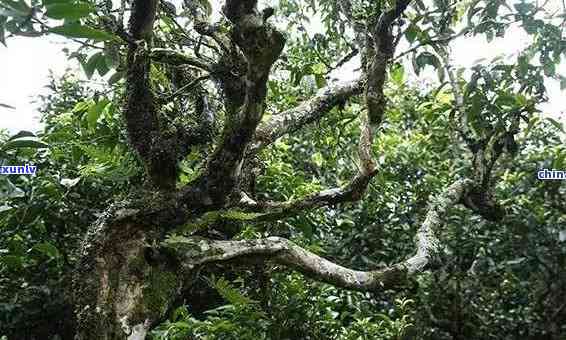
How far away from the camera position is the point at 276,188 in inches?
145

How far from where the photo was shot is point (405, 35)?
85.9 inches

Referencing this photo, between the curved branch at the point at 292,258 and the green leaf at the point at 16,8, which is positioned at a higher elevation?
the green leaf at the point at 16,8

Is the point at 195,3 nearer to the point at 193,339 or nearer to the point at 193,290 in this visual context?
the point at 193,339

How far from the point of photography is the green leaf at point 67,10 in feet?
4.00

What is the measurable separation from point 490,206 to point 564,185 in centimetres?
53

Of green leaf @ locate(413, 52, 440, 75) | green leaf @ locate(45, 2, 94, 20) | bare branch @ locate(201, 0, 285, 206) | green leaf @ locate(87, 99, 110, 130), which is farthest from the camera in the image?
green leaf @ locate(413, 52, 440, 75)

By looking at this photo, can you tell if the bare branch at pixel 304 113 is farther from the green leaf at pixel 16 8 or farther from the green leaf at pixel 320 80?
the green leaf at pixel 16 8

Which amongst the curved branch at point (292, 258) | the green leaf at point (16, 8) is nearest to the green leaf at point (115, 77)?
the curved branch at point (292, 258)

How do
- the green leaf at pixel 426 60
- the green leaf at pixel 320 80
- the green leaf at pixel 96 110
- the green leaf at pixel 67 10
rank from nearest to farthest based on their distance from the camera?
the green leaf at pixel 67 10 → the green leaf at pixel 96 110 → the green leaf at pixel 426 60 → the green leaf at pixel 320 80

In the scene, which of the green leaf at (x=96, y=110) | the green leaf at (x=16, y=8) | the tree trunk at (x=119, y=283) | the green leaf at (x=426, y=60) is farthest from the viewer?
the green leaf at (x=426, y=60)

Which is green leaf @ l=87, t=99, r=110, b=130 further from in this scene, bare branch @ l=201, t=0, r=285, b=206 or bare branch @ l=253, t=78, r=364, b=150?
bare branch @ l=253, t=78, r=364, b=150

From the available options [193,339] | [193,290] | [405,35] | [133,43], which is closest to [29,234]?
[193,290]

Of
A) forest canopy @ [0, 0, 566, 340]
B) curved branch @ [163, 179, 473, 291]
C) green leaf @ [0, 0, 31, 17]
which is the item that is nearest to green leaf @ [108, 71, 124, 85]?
forest canopy @ [0, 0, 566, 340]

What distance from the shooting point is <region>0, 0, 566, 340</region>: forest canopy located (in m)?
1.74
